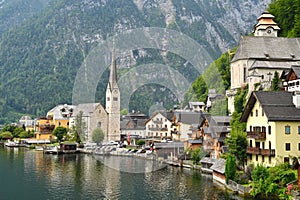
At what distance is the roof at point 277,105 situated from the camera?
35.7 m

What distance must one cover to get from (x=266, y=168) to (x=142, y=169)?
2305 cm

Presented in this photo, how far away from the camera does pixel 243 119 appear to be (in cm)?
4178

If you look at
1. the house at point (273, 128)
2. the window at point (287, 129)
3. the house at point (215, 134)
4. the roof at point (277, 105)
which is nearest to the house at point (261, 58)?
the house at point (215, 134)

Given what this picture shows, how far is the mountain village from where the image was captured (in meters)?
36.2

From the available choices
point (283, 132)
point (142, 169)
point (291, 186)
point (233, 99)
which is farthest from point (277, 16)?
point (291, 186)

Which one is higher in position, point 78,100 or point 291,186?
point 78,100

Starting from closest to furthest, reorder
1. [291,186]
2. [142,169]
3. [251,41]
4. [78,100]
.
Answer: [291,186]
[142,169]
[251,41]
[78,100]

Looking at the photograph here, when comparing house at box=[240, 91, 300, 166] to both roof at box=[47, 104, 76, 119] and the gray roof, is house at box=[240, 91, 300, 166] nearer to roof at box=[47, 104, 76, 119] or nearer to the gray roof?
the gray roof

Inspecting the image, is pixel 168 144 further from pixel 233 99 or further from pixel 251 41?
pixel 251 41

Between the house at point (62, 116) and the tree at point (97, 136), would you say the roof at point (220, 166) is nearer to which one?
the tree at point (97, 136)

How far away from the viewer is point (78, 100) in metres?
133

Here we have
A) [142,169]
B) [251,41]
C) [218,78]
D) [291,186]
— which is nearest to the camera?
[291,186]

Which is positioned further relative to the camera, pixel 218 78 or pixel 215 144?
pixel 218 78

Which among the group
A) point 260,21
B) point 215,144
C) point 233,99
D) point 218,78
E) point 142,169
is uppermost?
point 260,21
